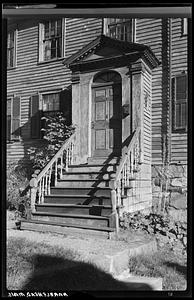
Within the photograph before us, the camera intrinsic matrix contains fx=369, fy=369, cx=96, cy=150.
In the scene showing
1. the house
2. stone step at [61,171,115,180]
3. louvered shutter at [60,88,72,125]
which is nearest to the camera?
the house

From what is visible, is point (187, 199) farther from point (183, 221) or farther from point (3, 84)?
point (3, 84)

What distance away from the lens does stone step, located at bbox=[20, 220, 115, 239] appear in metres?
4.93

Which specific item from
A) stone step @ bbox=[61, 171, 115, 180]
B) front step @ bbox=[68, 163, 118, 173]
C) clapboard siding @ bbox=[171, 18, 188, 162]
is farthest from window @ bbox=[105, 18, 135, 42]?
stone step @ bbox=[61, 171, 115, 180]

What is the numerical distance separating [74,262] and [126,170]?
5.85 ft

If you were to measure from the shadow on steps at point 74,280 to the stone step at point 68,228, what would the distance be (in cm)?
89

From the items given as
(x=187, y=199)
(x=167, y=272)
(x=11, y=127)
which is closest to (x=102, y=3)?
(x=11, y=127)

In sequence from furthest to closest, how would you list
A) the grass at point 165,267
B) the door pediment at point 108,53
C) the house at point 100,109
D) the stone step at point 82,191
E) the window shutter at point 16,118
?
the door pediment at point 108,53 < the stone step at point 82,191 < the house at point 100,109 < the window shutter at point 16,118 < the grass at point 165,267

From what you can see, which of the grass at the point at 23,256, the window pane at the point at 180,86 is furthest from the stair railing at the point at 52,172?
the window pane at the point at 180,86

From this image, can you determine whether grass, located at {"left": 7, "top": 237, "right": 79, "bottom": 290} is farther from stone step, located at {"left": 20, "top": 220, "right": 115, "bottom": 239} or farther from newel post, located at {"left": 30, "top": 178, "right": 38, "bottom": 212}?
newel post, located at {"left": 30, "top": 178, "right": 38, "bottom": 212}

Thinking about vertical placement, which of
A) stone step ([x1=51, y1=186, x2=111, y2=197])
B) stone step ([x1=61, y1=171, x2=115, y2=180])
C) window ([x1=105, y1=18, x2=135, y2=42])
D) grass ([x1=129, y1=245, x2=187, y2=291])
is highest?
window ([x1=105, y1=18, x2=135, y2=42])

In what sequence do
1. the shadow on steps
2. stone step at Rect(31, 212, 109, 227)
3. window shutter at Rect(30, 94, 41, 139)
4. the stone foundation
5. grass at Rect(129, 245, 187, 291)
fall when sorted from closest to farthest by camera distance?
1. the shadow on steps
2. grass at Rect(129, 245, 187, 291)
3. the stone foundation
4. stone step at Rect(31, 212, 109, 227)
5. window shutter at Rect(30, 94, 41, 139)

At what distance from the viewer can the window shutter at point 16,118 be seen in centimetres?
500

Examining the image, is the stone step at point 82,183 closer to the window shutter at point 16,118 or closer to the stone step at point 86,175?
Answer: the stone step at point 86,175

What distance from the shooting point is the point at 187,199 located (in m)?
4.11
